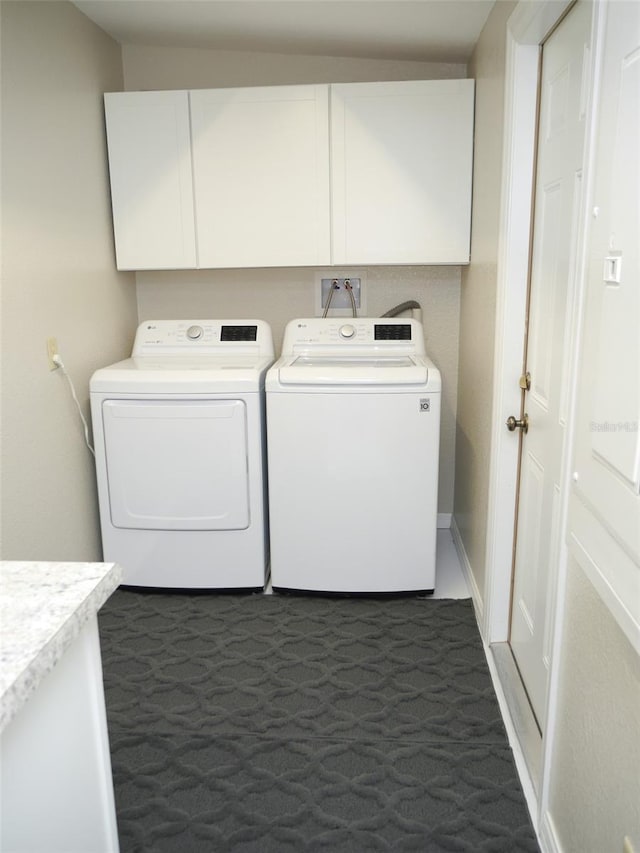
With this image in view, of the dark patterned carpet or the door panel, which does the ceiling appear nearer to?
the door panel

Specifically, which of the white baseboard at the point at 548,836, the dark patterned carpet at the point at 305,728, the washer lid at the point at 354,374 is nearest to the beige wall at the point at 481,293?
the washer lid at the point at 354,374

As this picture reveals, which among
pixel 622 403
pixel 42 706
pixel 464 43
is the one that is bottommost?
pixel 42 706

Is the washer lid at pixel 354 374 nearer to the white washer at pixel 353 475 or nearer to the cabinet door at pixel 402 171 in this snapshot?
the white washer at pixel 353 475

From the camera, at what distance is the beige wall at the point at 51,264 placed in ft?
7.68

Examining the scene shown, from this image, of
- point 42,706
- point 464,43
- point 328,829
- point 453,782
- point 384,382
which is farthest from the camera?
point 464,43

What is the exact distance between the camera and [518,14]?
196 cm

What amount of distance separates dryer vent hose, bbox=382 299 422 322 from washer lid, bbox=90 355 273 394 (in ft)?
2.76

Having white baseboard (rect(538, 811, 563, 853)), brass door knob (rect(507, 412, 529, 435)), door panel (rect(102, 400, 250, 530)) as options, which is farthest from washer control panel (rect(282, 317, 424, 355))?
white baseboard (rect(538, 811, 563, 853))

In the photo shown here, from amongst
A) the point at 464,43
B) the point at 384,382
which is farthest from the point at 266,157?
the point at 384,382

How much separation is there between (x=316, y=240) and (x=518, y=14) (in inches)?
49.1

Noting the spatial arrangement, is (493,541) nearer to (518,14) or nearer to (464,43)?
(518,14)

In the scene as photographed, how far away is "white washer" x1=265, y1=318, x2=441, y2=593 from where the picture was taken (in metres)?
2.67

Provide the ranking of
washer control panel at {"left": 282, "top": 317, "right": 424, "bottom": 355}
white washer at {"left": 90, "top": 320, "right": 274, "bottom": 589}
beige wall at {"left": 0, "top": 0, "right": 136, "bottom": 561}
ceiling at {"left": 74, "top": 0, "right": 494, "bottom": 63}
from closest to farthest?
beige wall at {"left": 0, "top": 0, "right": 136, "bottom": 561} → ceiling at {"left": 74, "top": 0, "right": 494, "bottom": 63} → white washer at {"left": 90, "top": 320, "right": 274, "bottom": 589} → washer control panel at {"left": 282, "top": 317, "right": 424, "bottom": 355}

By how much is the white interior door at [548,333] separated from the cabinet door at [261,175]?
1.10 m
